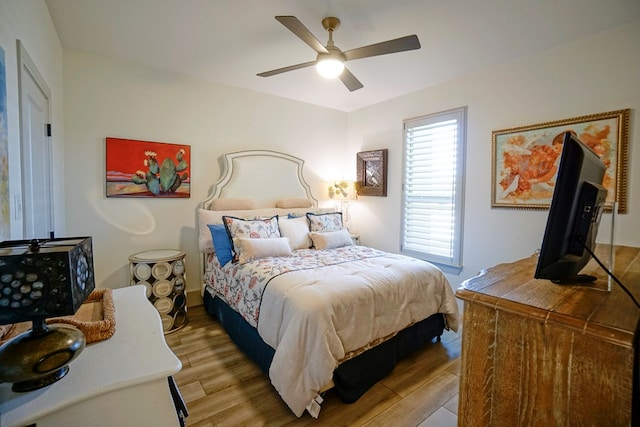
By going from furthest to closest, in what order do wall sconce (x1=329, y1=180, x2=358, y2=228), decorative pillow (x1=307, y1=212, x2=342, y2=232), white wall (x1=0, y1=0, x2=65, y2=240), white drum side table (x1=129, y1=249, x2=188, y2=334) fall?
wall sconce (x1=329, y1=180, x2=358, y2=228) → decorative pillow (x1=307, y1=212, x2=342, y2=232) → white drum side table (x1=129, y1=249, x2=188, y2=334) → white wall (x1=0, y1=0, x2=65, y2=240)

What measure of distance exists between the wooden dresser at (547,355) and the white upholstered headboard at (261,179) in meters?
3.06

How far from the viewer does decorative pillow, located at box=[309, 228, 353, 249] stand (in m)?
3.16

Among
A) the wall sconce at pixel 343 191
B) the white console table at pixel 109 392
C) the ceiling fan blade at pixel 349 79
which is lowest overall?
the white console table at pixel 109 392

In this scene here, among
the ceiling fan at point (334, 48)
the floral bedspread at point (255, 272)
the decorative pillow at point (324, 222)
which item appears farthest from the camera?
the decorative pillow at point (324, 222)

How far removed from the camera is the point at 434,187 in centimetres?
A: 348

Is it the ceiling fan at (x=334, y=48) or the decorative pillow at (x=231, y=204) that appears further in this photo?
the decorative pillow at (x=231, y=204)

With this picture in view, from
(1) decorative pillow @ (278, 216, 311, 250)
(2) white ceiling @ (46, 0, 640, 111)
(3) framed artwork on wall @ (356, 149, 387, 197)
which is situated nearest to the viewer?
(2) white ceiling @ (46, 0, 640, 111)

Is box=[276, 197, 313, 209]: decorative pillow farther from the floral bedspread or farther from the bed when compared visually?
the floral bedspread

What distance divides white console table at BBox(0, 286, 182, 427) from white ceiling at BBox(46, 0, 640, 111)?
2.20 m

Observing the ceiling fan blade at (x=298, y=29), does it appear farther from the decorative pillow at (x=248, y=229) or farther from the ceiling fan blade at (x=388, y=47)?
the decorative pillow at (x=248, y=229)

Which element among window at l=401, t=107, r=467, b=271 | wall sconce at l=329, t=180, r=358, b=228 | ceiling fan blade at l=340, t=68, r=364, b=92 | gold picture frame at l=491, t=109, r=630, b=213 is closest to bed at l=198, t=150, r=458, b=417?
wall sconce at l=329, t=180, r=358, b=228

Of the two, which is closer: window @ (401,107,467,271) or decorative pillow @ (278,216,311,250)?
decorative pillow @ (278,216,311,250)

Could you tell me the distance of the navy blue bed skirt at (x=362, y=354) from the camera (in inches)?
73.7

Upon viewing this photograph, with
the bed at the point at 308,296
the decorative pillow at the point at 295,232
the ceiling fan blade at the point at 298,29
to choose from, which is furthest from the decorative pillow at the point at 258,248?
the ceiling fan blade at the point at 298,29
